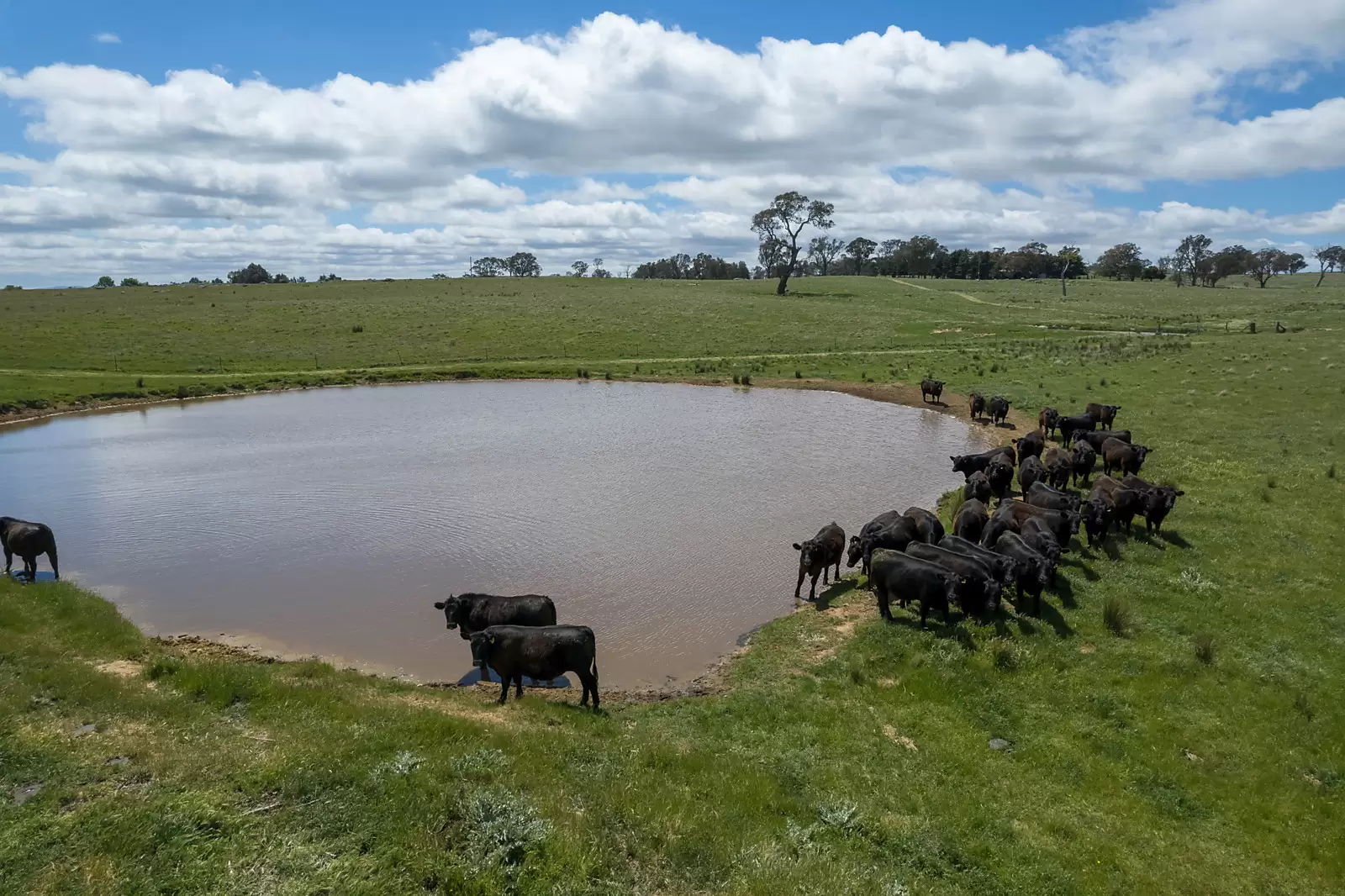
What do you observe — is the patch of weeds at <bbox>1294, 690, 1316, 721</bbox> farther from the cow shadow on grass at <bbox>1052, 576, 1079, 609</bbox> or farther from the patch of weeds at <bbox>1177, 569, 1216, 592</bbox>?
the patch of weeds at <bbox>1177, 569, 1216, 592</bbox>

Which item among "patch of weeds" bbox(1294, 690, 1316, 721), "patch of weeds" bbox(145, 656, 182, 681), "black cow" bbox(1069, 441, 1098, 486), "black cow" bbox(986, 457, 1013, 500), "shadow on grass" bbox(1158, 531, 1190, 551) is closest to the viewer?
"patch of weeds" bbox(1294, 690, 1316, 721)

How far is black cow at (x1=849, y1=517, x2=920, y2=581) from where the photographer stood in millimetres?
16859

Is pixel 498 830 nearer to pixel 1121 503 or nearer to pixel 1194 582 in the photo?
pixel 1194 582

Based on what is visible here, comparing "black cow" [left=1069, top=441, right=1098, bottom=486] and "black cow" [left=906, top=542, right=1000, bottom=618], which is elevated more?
"black cow" [left=1069, top=441, right=1098, bottom=486]

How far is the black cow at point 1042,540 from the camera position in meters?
15.5

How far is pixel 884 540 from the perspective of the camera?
55.4ft

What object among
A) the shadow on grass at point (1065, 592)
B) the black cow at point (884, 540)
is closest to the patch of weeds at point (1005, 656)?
the shadow on grass at point (1065, 592)

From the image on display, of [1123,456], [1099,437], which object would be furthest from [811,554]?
[1099,437]

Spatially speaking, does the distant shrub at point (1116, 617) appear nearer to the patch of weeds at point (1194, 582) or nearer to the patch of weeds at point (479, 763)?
the patch of weeds at point (1194, 582)

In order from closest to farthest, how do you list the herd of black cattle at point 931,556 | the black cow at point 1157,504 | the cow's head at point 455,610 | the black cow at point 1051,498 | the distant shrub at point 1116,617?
the herd of black cattle at point 931,556, the distant shrub at point 1116,617, the cow's head at point 455,610, the black cow at point 1157,504, the black cow at point 1051,498

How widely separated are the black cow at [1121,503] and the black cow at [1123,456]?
4172 mm

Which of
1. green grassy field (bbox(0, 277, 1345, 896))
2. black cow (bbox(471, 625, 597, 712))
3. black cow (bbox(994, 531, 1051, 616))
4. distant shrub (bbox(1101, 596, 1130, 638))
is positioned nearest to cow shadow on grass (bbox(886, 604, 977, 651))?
green grassy field (bbox(0, 277, 1345, 896))

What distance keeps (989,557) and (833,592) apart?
3393 mm

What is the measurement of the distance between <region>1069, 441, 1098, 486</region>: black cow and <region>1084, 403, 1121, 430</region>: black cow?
20.2ft
